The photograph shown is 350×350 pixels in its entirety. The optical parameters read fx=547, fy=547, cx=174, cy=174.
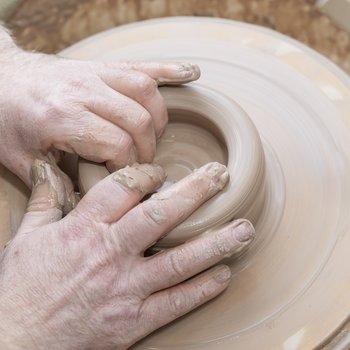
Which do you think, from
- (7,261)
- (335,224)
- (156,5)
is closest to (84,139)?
(7,261)

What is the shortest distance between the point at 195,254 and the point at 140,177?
7.6 inches

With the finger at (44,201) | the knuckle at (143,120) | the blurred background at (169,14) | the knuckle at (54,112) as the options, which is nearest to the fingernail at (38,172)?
the finger at (44,201)

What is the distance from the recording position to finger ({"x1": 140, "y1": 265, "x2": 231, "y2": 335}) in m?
1.11

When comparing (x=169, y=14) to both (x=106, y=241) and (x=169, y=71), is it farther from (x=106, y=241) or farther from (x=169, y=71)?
(x=106, y=241)

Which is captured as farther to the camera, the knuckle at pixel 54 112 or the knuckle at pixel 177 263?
the knuckle at pixel 54 112

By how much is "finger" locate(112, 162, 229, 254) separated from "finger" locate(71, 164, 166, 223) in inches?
1.2

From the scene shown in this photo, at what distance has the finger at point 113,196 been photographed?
1092 millimetres

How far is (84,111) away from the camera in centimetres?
117

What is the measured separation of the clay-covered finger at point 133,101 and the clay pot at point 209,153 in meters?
0.07

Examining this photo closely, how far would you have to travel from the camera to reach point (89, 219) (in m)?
1.10

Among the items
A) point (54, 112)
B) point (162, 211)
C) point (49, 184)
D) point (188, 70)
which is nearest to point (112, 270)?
point (162, 211)

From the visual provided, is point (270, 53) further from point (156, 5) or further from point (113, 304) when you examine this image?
point (113, 304)

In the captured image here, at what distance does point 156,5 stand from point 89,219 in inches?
45.3

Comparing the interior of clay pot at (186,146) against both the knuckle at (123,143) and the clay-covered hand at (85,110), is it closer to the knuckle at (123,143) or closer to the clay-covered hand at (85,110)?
the clay-covered hand at (85,110)
